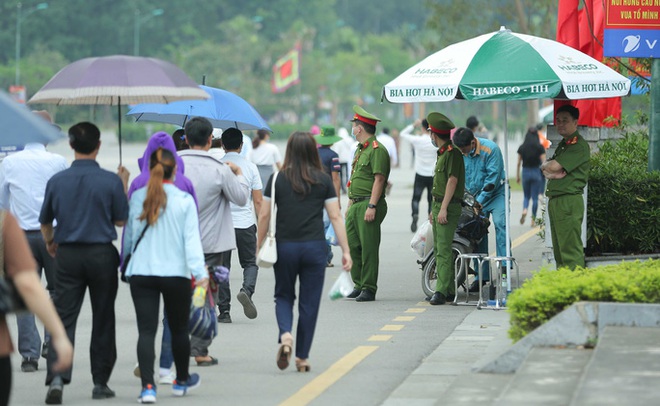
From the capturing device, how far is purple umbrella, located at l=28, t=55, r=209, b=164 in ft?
27.9

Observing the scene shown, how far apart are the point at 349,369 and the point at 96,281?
79.1 inches

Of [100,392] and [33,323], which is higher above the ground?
[33,323]

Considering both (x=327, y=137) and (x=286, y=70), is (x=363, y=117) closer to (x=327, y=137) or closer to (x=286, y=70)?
(x=327, y=137)

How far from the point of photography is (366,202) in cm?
1330

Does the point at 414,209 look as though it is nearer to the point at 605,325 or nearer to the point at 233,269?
the point at 233,269

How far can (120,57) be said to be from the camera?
8.77m

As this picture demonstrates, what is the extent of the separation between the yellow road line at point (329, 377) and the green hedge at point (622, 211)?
368cm

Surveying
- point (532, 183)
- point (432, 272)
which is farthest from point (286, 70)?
point (432, 272)

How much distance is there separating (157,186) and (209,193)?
58.2 inches

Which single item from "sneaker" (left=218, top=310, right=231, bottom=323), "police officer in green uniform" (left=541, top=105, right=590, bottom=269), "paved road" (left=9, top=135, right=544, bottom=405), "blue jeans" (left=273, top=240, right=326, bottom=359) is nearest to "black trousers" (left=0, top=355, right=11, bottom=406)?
"paved road" (left=9, top=135, right=544, bottom=405)

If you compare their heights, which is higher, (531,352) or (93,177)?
(93,177)

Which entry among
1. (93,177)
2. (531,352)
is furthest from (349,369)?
(93,177)

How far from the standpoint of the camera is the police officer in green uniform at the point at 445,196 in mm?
12758

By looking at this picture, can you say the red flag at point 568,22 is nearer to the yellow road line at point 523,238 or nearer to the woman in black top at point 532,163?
the yellow road line at point 523,238
